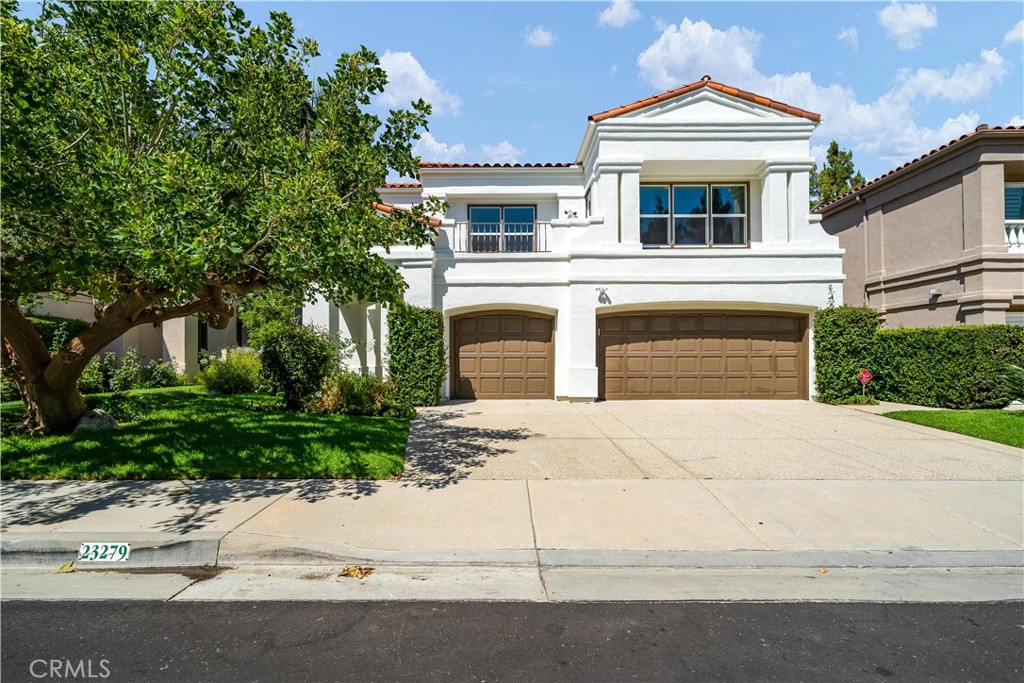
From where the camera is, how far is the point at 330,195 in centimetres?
617

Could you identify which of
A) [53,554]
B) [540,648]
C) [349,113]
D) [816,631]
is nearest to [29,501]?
[53,554]

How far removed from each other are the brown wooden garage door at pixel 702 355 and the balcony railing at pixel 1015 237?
Result: 5720mm

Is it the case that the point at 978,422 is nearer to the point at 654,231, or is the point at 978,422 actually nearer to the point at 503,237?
the point at 654,231

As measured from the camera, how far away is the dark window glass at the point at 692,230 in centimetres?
1619

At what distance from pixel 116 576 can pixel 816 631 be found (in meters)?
5.37

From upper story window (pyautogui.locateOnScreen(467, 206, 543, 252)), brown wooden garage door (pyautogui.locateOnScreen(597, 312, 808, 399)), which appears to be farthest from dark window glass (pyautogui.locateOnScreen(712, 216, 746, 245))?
upper story window (pyautogui.locateOnScreen(467, 206, 543, 252))

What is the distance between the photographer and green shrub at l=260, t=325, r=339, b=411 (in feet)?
38.6

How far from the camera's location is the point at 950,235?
15703 millimetres

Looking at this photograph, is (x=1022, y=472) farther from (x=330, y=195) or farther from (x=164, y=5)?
(x=164, y=5)

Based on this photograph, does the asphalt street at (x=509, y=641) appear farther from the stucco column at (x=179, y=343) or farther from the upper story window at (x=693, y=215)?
the stucco column at (x=179, y=343)

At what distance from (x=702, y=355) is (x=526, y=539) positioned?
11284 millimetres

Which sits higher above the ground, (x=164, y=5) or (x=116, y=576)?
(x=164, y=5)

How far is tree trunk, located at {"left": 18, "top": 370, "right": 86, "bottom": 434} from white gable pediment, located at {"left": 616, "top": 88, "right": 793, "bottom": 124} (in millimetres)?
13836

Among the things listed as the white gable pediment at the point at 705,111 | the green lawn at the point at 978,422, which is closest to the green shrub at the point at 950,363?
the green lawn at the point at 978,422
